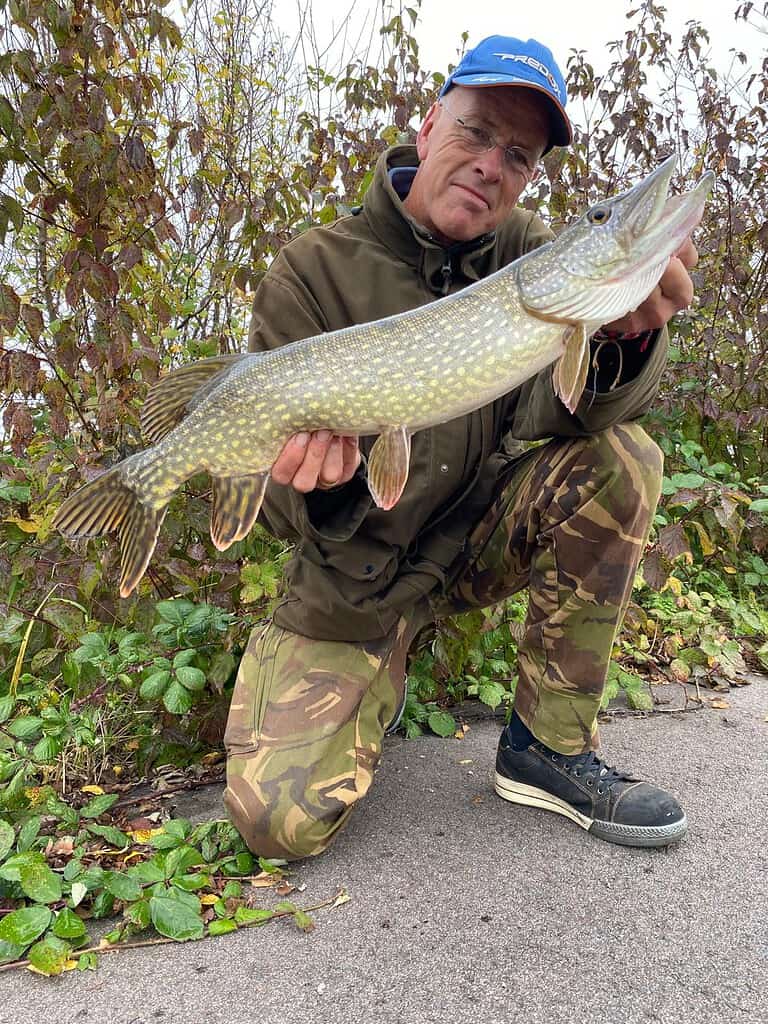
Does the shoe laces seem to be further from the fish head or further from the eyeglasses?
the eyeglasses

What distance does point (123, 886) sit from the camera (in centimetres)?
160

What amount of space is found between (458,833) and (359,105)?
2.89 m

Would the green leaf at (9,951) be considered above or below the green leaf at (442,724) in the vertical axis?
below

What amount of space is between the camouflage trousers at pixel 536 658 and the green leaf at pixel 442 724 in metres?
0.31

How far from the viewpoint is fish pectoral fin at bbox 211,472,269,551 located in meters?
1.75

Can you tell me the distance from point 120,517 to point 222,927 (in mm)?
896

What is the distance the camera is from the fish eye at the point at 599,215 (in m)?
1.68

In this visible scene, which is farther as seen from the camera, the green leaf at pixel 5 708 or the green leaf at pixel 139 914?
the green leaf at pixel 5 708

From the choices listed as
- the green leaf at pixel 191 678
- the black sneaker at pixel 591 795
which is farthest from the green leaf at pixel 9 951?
the black sneaker at pixel 591 795

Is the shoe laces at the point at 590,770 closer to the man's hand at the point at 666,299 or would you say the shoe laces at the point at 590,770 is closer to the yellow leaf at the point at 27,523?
the man's hand at the point at 666,299

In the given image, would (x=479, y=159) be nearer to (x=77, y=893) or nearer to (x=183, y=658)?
(x=183, y=658)

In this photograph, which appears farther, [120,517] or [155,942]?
[120,517]

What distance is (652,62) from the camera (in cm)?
375

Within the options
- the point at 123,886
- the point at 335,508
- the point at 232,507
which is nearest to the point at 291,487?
the point at 335,508
